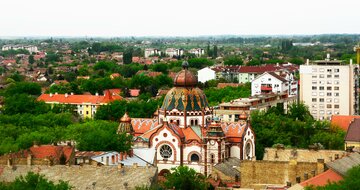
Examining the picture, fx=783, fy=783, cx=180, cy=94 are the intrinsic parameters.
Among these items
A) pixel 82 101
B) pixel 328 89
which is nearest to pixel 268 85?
pixel 328 89

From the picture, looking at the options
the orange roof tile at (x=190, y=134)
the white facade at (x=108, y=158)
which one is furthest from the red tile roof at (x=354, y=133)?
the white facade at (x=108, y=158)

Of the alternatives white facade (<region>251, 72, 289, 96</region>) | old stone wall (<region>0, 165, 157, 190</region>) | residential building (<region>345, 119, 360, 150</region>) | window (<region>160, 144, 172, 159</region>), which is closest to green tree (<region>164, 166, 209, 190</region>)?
old stone wall (<region>0, 165, 157, 190</region>)

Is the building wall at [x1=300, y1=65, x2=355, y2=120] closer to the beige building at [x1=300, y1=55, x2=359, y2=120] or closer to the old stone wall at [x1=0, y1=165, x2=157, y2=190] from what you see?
the beige building at [x1=300, y1=55, x2=359, y2=120]

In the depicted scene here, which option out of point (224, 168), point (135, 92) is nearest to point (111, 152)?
point (224, 168)

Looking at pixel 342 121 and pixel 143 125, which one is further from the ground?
pixel 143 125

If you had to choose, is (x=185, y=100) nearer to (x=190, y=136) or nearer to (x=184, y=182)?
(x=190, y=136)
